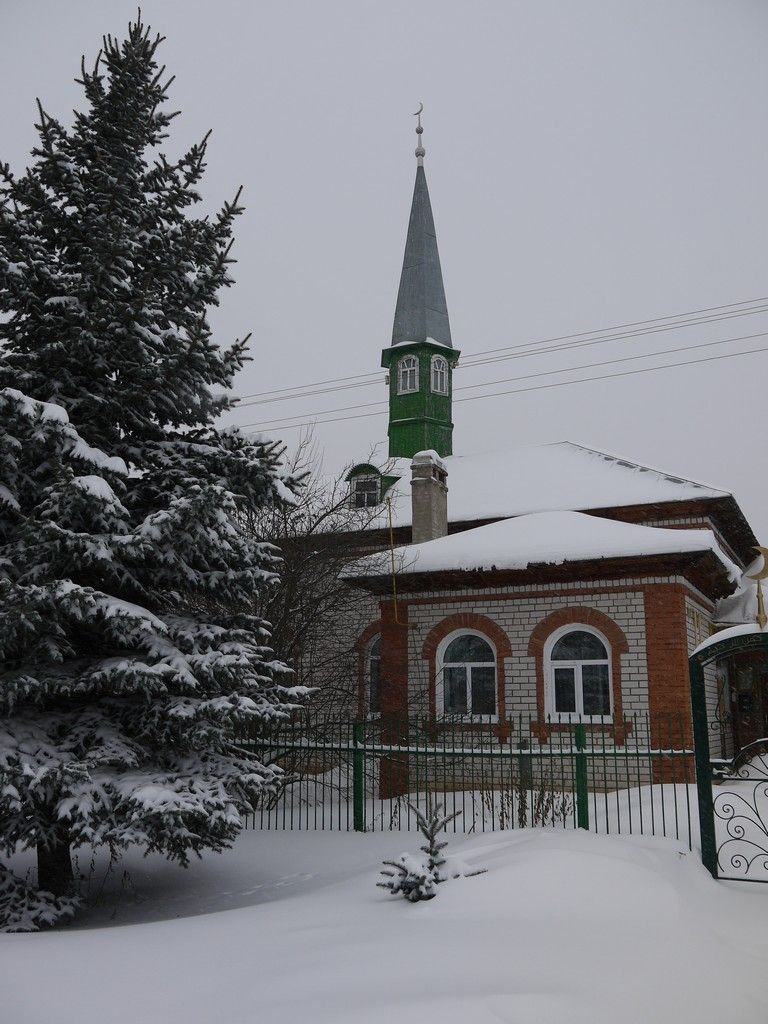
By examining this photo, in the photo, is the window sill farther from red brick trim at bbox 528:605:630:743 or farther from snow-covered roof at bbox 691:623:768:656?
snow-covered roof at bbox 691:623:768:656

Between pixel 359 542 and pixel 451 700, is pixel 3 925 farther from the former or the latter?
pixel 359 542

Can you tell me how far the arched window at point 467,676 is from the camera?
565 inches

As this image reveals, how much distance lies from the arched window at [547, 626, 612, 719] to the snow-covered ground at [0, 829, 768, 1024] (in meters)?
6.07

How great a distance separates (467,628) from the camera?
14.6m

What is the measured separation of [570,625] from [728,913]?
7.72 m

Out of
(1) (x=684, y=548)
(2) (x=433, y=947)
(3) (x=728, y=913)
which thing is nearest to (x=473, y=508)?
(1) (x=684, y=548)

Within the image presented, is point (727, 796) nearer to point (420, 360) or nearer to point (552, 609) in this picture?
point (552, 609)

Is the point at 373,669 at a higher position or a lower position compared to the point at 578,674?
higher

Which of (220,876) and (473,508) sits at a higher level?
(473,508)

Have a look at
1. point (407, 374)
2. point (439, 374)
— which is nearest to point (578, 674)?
point (439, 374)

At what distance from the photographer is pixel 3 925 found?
620 centimetres

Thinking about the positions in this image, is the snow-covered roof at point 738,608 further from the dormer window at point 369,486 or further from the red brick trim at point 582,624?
the dormer window at point 369,486

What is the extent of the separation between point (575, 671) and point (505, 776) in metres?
2.07

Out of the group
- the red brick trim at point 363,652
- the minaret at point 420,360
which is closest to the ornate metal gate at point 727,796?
the red brick trim at point 363,652
